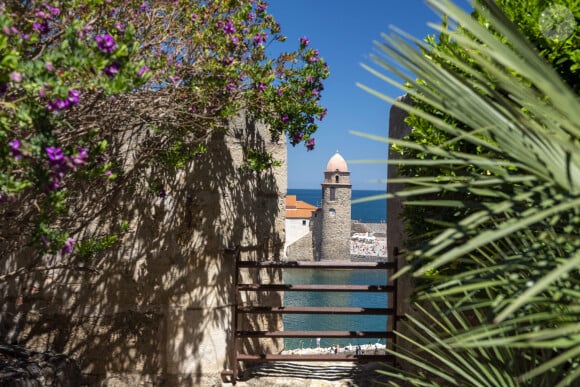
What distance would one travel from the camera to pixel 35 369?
3.49 meters

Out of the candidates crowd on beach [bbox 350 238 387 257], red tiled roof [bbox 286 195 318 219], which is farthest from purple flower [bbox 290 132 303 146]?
crowd on beach [bbox 350 238 387 257]

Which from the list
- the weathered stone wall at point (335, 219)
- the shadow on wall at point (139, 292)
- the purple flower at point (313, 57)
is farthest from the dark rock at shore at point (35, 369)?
the weathered stone wall at point (335, 219)

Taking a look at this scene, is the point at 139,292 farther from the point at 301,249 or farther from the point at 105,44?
the point at 301,249

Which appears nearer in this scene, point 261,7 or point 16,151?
point 16,151

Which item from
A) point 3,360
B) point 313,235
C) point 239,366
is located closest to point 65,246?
point 3,360

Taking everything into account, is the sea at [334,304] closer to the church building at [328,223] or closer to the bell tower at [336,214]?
the church building at [328,223]

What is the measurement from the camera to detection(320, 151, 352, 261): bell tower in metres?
46.2

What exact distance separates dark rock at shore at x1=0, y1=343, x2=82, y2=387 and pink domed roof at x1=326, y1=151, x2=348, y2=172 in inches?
1704

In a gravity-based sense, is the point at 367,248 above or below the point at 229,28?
above

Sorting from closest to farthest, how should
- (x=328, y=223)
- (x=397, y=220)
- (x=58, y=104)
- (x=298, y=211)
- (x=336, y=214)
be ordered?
(x=58, y=104) < (x=397, y=220) < (x=336, y=214) < (x=328, y=223) < (x=298, y=211)

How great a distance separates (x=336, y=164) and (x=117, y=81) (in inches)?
1782

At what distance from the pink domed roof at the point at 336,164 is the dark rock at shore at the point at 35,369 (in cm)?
4329

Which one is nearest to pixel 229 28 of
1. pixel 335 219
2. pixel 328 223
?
pixel 328 223

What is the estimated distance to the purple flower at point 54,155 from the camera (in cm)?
182
